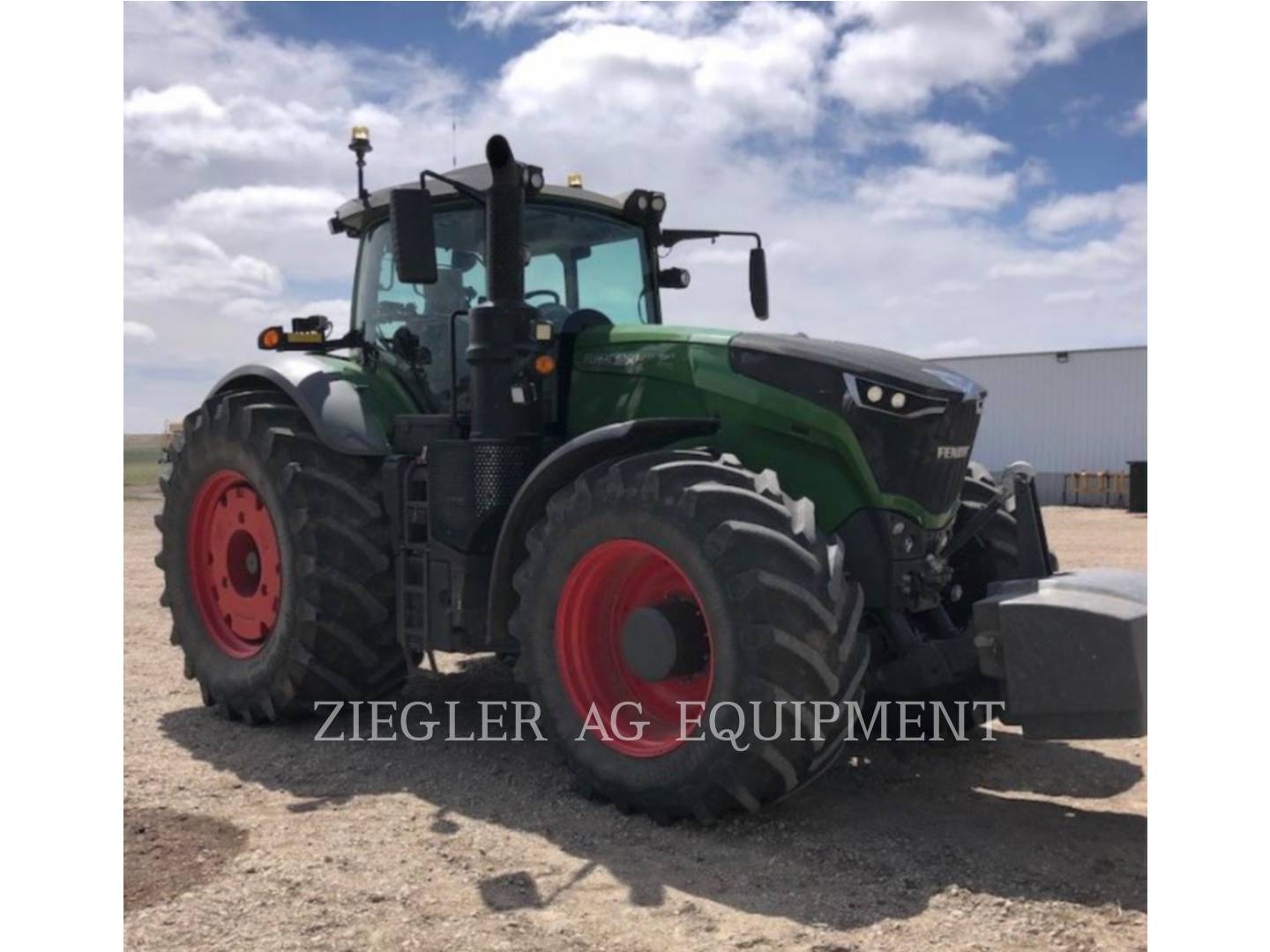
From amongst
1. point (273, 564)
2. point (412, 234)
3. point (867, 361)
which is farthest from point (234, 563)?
point (867, 361)

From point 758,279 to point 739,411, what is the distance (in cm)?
204

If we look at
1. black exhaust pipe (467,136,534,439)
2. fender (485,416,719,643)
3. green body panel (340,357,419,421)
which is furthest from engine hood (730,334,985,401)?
green body panel (340,357,419,421)

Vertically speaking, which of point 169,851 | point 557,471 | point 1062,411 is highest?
point 1062,411

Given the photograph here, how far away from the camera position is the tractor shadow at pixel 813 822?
382 centimetres

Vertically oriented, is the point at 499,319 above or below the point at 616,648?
above

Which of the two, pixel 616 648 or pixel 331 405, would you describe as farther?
pixel 331 405

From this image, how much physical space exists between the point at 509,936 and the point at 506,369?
2.64 metres

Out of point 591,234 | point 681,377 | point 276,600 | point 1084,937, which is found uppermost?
point 591,234

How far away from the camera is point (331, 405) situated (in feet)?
19.3

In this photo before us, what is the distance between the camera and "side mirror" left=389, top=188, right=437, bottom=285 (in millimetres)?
4965

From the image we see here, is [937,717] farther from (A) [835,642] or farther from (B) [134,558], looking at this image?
(B) [134,558]

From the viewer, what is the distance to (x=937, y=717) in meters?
5.41

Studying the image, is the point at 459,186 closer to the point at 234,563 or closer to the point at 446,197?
the point at 446,197

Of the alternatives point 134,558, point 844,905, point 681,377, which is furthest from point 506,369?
point 134,558
